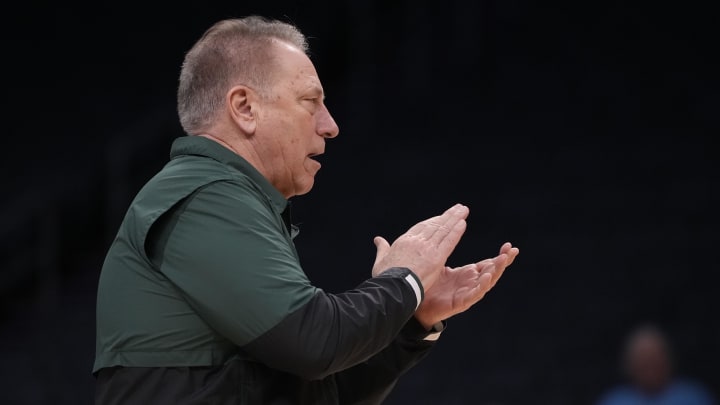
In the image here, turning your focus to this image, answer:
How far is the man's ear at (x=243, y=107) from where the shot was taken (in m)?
2.01

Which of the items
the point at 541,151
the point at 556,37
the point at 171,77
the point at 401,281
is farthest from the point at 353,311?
the point at 171,77

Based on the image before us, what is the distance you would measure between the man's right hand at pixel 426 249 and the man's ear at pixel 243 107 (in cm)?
33

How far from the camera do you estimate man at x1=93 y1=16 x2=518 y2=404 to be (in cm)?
178

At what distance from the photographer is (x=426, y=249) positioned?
6.54 ft

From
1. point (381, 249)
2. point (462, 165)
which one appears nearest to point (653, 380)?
point (462, 165)

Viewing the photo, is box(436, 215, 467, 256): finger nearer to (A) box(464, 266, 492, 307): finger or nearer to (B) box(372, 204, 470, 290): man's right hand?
(B) box(372, 204, 470, 290): man's right hand

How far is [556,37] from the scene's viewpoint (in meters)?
7.52

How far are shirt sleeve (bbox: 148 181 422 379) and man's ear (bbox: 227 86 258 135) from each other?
0.51 ft

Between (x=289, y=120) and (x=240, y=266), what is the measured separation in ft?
1.16

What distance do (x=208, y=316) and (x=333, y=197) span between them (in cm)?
573

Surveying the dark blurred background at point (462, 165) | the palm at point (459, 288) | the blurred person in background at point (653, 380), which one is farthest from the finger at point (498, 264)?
the dark blurred background at point (462, 165)

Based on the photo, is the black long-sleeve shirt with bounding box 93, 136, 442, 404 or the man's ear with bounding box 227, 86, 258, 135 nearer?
the black long-sleeve shirt with bounding box 93, 136, 442, 404

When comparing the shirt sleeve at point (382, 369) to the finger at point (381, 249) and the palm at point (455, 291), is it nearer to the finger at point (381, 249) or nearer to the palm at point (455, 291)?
the palm at point (455, 291)

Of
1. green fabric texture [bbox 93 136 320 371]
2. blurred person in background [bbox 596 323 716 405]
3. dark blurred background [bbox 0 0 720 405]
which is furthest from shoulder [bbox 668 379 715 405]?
green fabric texture [bbox 93 136 320 371]
